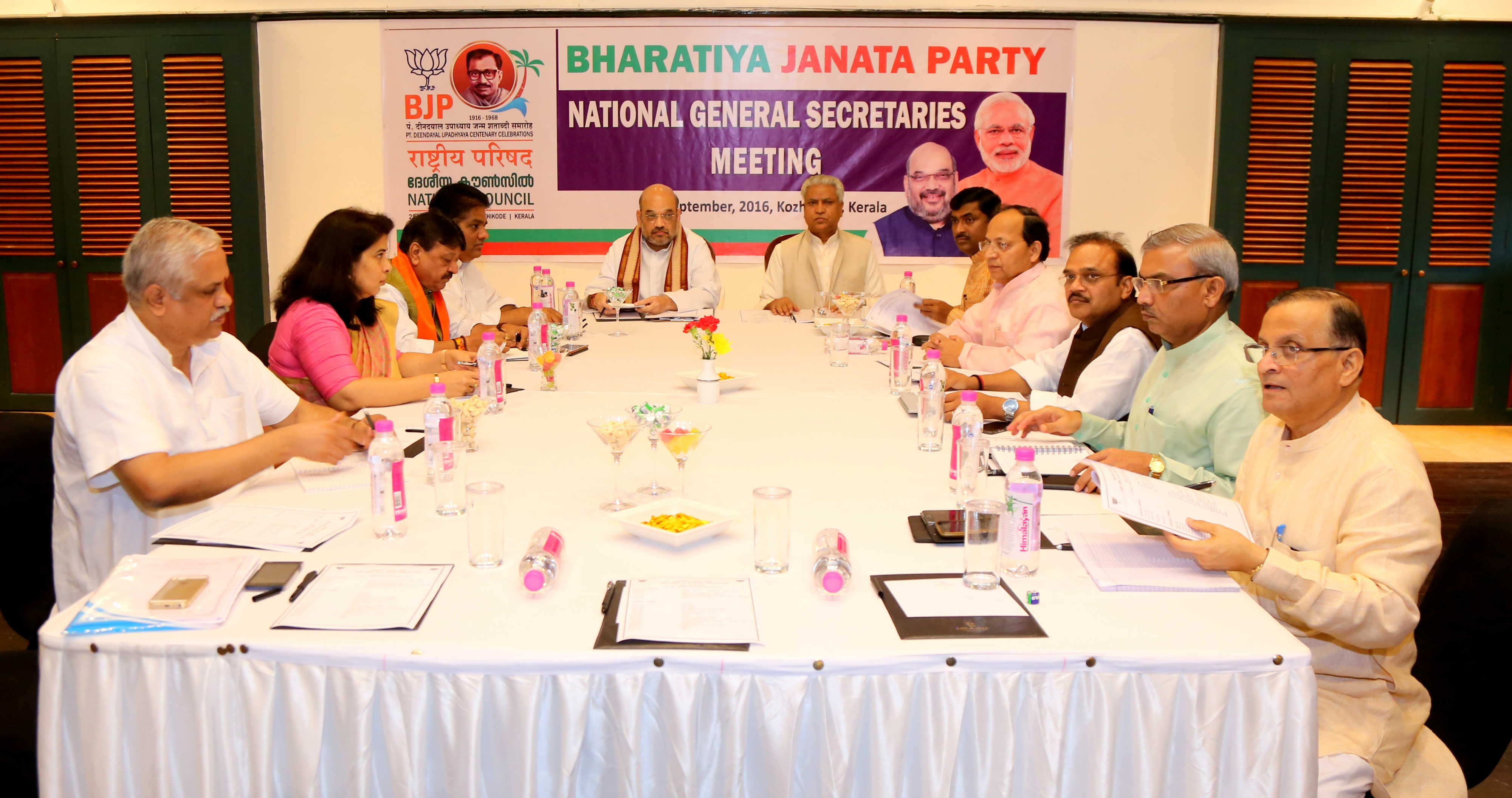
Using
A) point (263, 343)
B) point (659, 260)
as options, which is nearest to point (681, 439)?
point (263, 343)

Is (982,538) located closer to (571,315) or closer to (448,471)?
(448,471)

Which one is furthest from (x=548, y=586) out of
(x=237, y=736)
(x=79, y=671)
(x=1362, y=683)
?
(x=1362, y=683)

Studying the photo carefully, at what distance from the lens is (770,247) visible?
22.1ft

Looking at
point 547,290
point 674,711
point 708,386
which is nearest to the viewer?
point 674,711

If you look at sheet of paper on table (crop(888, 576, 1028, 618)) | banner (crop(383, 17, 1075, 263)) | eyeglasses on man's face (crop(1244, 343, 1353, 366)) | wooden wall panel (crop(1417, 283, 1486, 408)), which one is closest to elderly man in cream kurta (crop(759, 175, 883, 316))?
banner (crop(383, 17, 1075, 263))

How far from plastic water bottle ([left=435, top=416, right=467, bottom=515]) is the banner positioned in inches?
185

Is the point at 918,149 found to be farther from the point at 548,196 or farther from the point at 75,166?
the point at 75,166

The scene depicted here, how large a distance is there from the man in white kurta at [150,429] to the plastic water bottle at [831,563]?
120 centimetres

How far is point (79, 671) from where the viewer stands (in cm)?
152

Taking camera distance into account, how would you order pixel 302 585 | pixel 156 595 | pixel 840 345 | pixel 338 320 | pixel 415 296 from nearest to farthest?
pixel 156 595, pixel 302 585, pixel 338 320, pixel 840 345, pixel 415 296

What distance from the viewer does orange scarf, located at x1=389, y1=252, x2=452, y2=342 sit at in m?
4.29

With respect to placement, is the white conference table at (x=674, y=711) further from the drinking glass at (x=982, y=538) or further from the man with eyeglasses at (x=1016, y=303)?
the man with eyeglasses at (x=1016, y=303)

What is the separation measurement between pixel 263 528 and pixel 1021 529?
1.40 metres

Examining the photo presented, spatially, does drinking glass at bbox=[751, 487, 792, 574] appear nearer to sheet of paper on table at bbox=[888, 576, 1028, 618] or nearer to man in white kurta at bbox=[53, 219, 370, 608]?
sheet of paper on table at bbox=[888, 576, 1028, 618]
